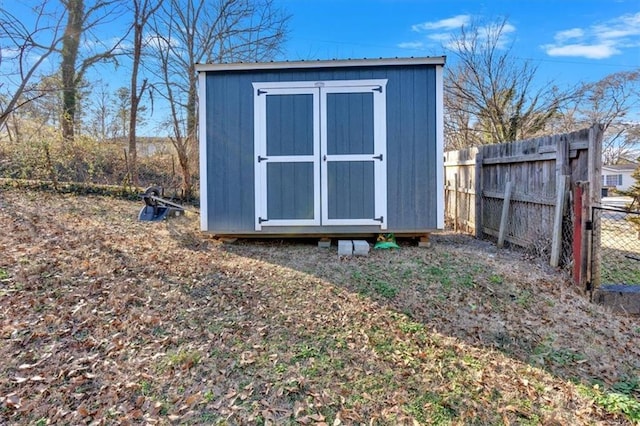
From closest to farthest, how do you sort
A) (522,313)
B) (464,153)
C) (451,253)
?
(522,313) < (451,253) < (464,153)

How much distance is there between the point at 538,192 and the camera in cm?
460

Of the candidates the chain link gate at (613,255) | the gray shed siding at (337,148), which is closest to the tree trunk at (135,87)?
the gray shed siding at (337,148)

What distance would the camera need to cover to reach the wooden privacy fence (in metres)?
3.66

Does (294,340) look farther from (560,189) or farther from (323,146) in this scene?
(560,189)

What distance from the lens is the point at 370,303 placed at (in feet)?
10.8

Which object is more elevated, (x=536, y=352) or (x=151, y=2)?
(x=151, y=2)

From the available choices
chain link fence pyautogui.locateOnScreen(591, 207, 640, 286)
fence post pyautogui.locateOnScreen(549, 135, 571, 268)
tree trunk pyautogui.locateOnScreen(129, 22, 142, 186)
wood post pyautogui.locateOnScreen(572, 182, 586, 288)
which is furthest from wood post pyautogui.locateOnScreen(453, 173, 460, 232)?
tree trunk pyautogui.locateOnScreen(129, 22, 142, 186)

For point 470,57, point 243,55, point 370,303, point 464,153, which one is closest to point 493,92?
point 470,57

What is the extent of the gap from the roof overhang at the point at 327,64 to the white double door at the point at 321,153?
210 millimetres

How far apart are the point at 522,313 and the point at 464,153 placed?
169 inches

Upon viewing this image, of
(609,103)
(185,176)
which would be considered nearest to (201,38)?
(185,176)

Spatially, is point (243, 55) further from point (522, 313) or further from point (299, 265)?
point (522, 313)

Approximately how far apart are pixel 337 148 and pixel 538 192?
2550 mm

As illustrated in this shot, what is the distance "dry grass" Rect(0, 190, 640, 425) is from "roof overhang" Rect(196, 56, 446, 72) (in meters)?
2.46
